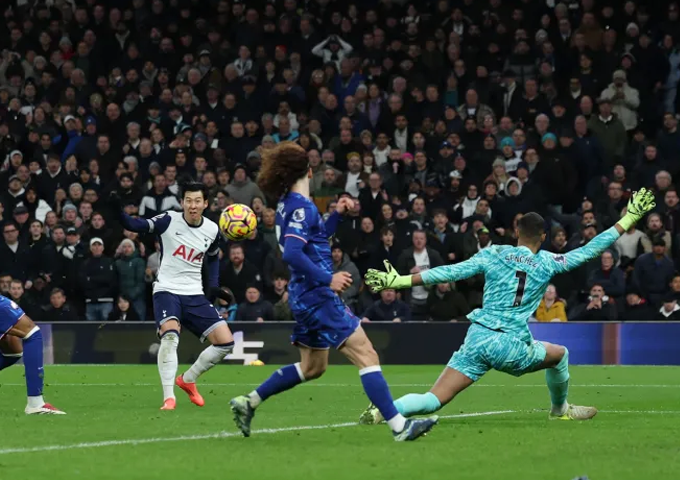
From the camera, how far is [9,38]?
100 ft

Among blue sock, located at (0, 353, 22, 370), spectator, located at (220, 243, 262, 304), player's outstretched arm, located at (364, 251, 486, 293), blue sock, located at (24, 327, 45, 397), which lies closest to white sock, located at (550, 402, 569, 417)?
player's outstretched arm, located at (364, 251, 486, 293)

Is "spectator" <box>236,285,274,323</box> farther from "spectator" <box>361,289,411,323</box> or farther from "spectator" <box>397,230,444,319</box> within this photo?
"spectator" <box>397,230,444,319</box>

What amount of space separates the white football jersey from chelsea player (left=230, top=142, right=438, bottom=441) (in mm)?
4085

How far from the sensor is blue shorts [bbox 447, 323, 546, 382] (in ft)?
36.2

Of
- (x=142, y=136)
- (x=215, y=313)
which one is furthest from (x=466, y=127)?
(x=215, y=313)

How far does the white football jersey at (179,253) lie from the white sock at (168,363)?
52 centimetres

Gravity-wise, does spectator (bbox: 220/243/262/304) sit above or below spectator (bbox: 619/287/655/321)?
above

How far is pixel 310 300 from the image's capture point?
9961 mm

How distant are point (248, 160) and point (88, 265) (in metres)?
3.47

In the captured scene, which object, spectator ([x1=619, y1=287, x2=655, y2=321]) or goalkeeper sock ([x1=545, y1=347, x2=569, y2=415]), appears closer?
goalkeeper sock ([x1=545, y1=347, x2=569, y2=415])

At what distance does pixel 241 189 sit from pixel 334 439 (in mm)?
14218

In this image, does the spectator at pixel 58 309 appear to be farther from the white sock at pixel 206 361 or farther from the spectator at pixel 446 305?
the white sock at pixel 206 361

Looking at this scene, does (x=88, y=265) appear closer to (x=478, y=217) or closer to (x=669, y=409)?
(x=478, y=217)

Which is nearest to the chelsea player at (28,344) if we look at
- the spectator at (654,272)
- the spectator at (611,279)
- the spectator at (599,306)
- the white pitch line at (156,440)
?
the white pitch line at (156,440)
